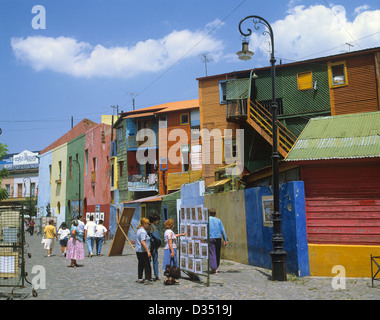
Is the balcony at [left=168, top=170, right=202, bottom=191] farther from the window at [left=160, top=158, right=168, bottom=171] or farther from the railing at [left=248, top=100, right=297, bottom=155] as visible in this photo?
the railing at [left=248, top=100, right=297, bottom=155]

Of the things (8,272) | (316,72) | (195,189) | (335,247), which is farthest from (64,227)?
(316,72)

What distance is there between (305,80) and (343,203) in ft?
47.3

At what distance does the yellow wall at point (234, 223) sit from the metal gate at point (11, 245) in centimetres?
784

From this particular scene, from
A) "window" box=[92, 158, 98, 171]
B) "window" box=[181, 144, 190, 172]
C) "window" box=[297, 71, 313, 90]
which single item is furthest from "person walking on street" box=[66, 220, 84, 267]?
"window" box=[92, 158, 98, 171]

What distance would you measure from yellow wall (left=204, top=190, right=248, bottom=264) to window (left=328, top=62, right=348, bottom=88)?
10.4m

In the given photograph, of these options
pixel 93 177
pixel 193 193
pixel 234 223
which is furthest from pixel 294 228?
pixel 93 177

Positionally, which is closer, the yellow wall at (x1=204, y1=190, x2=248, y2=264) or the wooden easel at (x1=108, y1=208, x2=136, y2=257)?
the yellow wall at (x1=204, y1=190, x2=248, y2=264)

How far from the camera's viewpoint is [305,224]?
12.3m

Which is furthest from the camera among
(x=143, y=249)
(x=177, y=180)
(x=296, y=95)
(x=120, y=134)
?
(x=120, y=134)

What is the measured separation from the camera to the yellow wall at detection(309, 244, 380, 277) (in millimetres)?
11609

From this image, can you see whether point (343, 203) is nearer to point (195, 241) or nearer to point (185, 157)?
point (195, 241)

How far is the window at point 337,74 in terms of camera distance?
2416cm

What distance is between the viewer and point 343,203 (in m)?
12.2

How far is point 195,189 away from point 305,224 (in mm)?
10940
